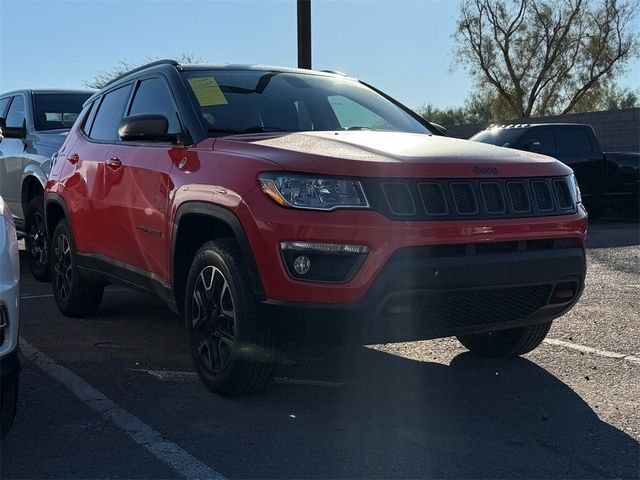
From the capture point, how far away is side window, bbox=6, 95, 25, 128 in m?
8.68

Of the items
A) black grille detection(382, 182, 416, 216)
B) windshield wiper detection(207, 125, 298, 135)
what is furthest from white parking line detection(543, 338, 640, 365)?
windshield wiper detection(207, 125, 298, 135)

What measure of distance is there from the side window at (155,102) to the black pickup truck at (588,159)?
338 inches

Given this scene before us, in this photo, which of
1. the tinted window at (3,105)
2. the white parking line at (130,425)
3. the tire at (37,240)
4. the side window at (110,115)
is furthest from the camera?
the tinted window at (3,105)

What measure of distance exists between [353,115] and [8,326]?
2687 millimetres

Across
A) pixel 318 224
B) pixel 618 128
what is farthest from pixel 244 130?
pixel 618 128

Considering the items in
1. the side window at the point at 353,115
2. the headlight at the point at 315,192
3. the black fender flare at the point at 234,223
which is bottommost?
the black fender flare at the point at 234,223

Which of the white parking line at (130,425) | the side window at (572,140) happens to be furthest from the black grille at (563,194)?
the side window at (572,140)

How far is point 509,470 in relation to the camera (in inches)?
125

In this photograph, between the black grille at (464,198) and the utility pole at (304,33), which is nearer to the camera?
the black grille at (464,198)

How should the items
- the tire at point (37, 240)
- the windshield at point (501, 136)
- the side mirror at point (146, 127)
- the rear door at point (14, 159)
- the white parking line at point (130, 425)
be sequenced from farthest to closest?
1. the windshield at point (501, 136)
2. the rear door at point (14, 159)
3. the tire at point (37, 240)
4. the side mirror at point (146, 127)
5. the white parking line at point (130, 425)

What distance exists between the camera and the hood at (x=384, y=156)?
3564 millimetres

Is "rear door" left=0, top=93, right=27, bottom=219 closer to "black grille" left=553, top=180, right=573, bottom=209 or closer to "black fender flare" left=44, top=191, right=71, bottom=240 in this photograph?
"black fender flare" left=44, top=191, right=71, bottom=240

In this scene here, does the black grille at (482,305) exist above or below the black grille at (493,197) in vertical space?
below

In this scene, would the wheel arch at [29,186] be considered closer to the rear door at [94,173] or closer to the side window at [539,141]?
the rear door at [94,173]
